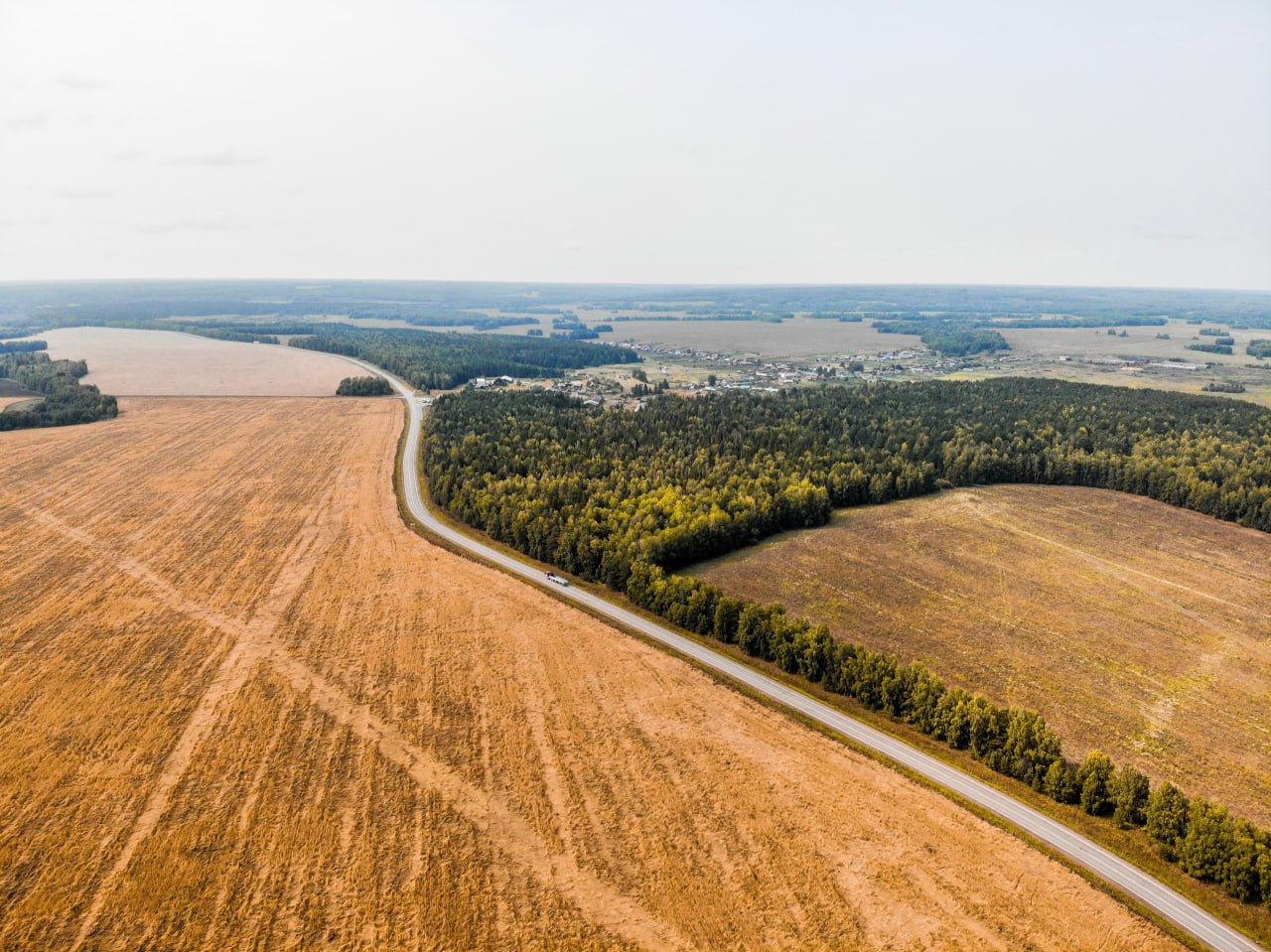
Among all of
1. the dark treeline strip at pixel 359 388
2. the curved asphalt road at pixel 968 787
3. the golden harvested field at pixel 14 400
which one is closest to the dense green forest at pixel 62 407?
the golden harvested field at pixel 14 400

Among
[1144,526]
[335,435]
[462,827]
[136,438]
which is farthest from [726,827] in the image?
[136,438]

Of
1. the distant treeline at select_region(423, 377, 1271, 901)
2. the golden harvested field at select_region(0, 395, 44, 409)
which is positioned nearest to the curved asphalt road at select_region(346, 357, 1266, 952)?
the distant treeline at select_region(423, 377, 1271, 901)

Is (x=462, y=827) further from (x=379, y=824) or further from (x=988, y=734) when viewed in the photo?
(x=988, y=734)

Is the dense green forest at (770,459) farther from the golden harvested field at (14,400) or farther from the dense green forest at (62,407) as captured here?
the golden harvested field at (14,400)

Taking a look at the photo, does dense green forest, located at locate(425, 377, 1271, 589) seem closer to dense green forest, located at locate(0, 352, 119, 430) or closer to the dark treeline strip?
the dark treeline strip

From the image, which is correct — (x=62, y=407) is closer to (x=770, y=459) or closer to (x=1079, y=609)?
(x=770, y=459)

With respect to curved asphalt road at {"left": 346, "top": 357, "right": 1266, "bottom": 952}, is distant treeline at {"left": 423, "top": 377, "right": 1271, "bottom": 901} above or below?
above

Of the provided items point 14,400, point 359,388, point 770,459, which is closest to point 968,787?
point 770,459
